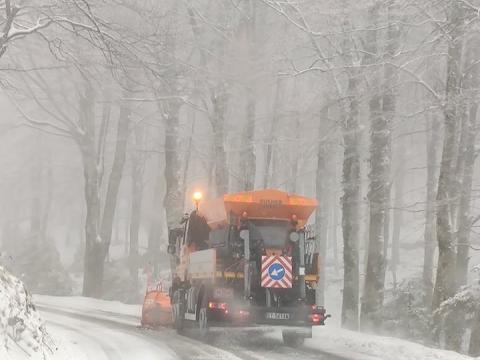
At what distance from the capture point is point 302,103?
84.5 ft

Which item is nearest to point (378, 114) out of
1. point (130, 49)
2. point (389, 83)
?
point (389, 83)

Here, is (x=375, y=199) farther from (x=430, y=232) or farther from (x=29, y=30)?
(x=29, y=30)

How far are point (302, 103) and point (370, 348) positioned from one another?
1547cm

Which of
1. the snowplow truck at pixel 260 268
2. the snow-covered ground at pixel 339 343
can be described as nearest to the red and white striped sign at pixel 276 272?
the snowplow truck at pixel 260 268

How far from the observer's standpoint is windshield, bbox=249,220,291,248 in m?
13.2

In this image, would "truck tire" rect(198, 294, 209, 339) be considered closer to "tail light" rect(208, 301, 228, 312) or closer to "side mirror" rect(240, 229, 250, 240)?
"tail light" rect(208, 301, 228, 312)

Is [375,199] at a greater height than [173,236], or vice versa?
[375,199]

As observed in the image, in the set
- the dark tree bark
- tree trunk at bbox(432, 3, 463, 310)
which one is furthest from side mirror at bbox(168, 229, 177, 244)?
the dark tree bark

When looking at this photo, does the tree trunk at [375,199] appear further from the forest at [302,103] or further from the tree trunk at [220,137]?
the tree trunk at [220,137]

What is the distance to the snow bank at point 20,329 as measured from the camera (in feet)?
24.2

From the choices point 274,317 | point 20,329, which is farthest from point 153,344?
point 20,329

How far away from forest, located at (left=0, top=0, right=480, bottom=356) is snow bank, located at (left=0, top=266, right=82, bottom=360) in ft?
11.9

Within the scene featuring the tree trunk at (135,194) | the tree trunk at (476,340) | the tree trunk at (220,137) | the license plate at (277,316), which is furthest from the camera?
the tree trunk at (135,194)

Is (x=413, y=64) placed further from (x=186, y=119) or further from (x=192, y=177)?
(x=192, y=177)
